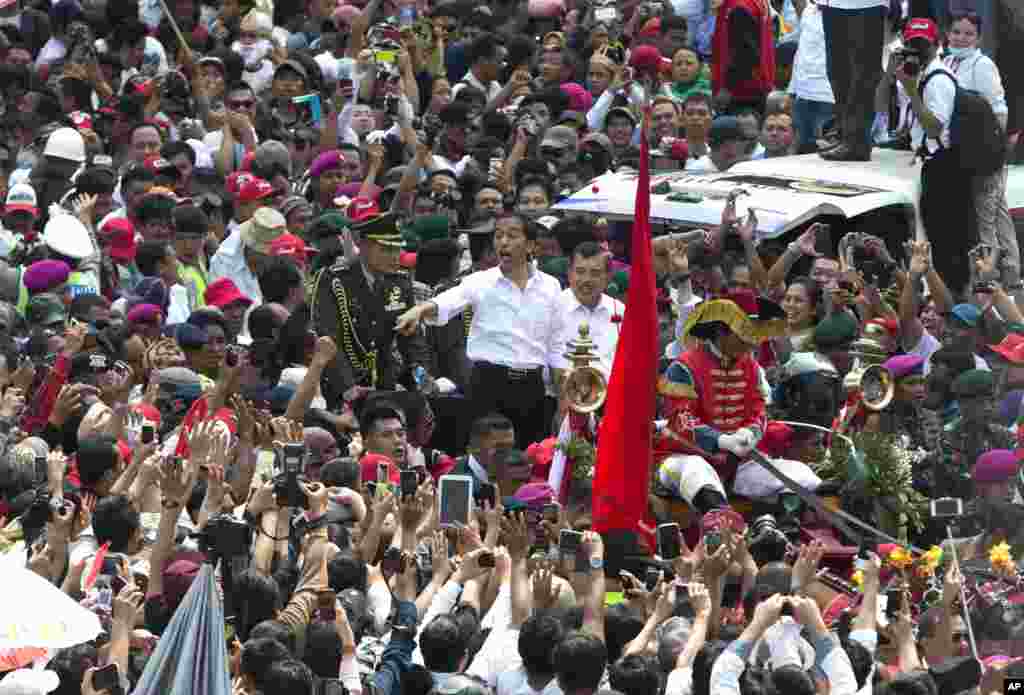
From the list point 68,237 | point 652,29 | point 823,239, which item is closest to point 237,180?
point 68,237

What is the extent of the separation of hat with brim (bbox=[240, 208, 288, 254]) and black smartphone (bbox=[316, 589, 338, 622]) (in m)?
6.70

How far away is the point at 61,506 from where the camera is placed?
41.3ft

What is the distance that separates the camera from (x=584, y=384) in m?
14.6

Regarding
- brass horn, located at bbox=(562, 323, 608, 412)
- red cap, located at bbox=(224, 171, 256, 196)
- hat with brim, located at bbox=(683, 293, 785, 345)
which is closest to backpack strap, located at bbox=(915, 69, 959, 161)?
hat with brim, located at bbox=(683, 293, 785, 345)

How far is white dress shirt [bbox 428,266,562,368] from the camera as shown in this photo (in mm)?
15766

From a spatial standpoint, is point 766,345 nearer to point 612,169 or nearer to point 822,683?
point 612,169

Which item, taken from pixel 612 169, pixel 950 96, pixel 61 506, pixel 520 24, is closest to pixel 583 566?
pixel 61 506

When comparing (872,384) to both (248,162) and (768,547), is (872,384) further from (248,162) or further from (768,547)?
(248,162)

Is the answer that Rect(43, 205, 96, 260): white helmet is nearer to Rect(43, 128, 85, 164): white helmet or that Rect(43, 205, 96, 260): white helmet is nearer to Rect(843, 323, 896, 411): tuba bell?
Rect(43, 128, 85, 164): white helmet

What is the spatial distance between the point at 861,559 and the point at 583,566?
1.61 m

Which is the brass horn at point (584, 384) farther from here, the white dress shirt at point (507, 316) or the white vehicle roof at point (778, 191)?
the white vehicle roof at point (778, 191)

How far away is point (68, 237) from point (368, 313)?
102 inches

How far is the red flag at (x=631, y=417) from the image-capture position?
13688 mm

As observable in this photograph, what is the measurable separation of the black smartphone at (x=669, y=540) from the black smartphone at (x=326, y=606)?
2.01m
